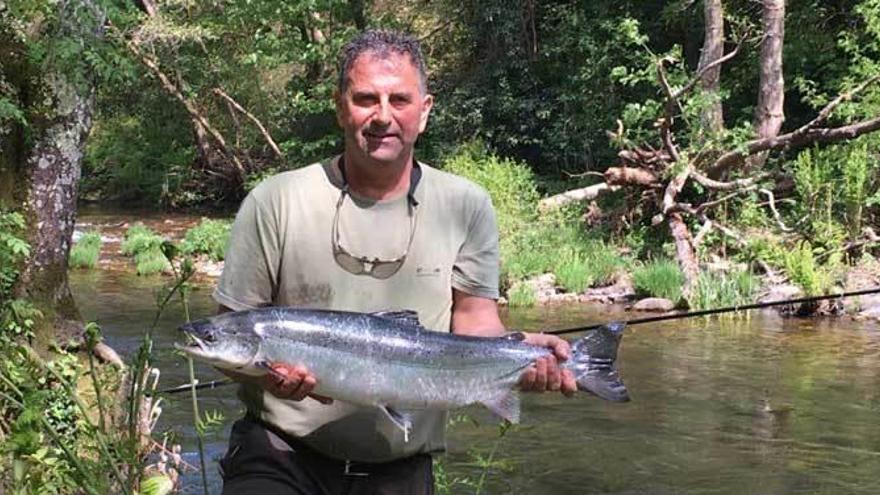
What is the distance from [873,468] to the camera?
815 cm

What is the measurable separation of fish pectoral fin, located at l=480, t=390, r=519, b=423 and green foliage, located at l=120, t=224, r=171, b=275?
16.2m

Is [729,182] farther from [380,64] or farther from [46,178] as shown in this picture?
[380,64]

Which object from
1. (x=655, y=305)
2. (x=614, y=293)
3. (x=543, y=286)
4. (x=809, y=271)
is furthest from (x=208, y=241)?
(x=809, y=271)

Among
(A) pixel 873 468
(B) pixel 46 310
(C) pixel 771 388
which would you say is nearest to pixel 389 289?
(B) pixel 46 310

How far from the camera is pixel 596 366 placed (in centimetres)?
318

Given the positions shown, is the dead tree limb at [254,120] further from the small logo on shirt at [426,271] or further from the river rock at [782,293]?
the small logo on shirt at [426,271]

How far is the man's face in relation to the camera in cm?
302

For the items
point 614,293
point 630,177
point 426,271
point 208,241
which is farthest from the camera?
point 208,241

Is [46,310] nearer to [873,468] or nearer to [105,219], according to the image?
[873,468]

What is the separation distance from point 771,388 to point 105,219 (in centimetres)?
2320

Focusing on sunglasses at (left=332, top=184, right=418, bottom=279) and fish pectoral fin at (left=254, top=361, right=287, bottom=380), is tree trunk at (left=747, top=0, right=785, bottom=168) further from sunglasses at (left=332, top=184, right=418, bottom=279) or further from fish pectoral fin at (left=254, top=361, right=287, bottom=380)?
fish pectoral fin at (left=254, top=361, right=287, bottom=380)

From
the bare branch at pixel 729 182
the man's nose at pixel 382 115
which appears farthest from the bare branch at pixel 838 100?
the man's nose at pixel 382 115

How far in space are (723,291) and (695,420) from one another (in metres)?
5.85

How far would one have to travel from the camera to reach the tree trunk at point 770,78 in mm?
19062
